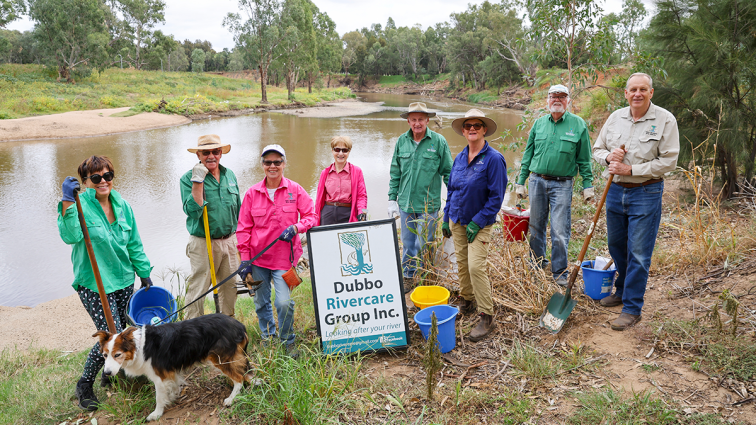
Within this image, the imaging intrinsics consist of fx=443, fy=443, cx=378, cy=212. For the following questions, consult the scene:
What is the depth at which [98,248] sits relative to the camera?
10.3 ft

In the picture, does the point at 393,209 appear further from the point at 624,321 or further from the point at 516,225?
the point at 624,321

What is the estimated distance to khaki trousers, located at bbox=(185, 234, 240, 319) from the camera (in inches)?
154

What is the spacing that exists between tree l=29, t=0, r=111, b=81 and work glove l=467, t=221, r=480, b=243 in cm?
3867

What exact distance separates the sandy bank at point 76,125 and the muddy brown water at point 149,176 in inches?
39.9

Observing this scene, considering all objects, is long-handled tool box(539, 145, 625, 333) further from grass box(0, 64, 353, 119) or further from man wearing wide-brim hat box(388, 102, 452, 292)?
grass box(0, 64, 353, 119)

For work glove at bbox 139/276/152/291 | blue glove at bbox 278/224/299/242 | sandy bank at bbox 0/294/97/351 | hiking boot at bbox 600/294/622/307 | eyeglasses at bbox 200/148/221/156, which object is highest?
eyeglasses at bbox 200/148/221/156

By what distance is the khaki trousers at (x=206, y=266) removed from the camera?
3.91 m

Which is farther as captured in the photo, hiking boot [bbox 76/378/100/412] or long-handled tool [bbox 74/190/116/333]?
hiking boot [bbox 76/378/100/412]

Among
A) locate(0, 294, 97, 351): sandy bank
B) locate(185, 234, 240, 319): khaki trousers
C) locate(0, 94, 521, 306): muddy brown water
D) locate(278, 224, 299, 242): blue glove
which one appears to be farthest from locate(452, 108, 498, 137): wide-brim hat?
locate(0, 294, 97, 351): sandy bank

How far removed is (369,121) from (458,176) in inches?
935

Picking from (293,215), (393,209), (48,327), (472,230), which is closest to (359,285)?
(293,215)

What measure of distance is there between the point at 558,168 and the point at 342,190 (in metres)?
2.18

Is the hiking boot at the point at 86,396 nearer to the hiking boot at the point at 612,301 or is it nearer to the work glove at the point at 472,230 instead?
the work glove at the point at 472,230

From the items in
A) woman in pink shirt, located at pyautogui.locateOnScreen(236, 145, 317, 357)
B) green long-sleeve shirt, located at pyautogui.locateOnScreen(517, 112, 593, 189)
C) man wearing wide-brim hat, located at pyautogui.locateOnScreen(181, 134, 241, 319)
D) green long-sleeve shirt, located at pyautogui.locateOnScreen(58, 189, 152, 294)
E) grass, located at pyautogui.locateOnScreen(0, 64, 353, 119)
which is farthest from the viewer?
grass, located at pyautogui.locateOnScreen(0, 64, 353, 119)
